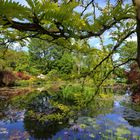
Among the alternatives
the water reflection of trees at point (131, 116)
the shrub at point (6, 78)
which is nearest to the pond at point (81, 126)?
the water reflection of trees at point (131, 116)

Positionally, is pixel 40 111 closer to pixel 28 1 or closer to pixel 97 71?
pixel 97 71

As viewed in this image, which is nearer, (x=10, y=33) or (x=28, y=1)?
(x=28, y=1)

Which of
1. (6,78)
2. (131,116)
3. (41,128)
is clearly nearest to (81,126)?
(41,128)

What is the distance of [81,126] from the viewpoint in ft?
35.0

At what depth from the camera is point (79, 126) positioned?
10758 mm

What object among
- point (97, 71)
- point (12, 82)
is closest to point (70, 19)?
point (97, 71)

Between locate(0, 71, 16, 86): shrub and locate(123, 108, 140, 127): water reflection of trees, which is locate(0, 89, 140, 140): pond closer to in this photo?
locate(123, 108, 140, 127): water reflection of trees

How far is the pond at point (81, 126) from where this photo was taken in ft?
31.7

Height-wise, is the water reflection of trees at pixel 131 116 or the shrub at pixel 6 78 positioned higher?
the shrub at pixel 6 78

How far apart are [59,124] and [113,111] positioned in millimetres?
3336

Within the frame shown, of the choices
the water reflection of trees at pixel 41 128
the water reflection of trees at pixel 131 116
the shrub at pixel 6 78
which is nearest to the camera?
the water reflection of trees at pixel 41 128

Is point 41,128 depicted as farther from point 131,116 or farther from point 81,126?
point 131,116

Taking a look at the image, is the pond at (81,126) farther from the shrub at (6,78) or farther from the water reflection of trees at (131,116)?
the shrub at (6,78)

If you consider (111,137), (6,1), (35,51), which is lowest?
(111,137)
